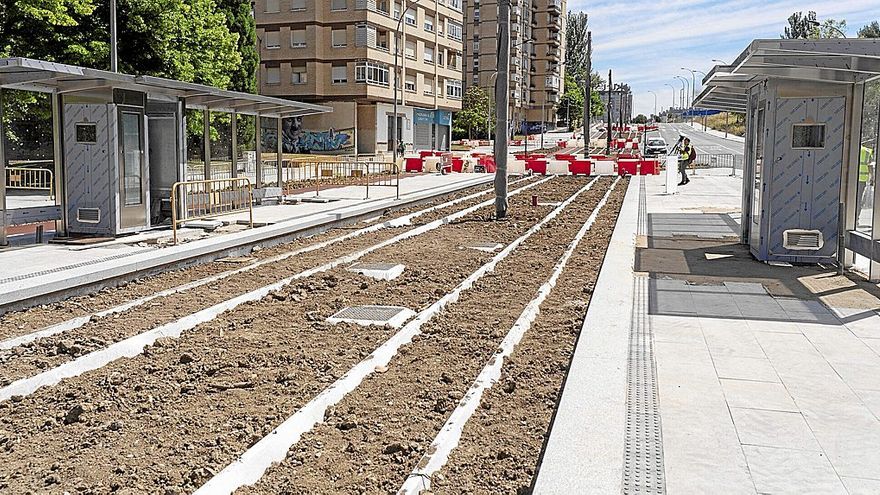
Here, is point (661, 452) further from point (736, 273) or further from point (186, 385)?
point (736, 273)

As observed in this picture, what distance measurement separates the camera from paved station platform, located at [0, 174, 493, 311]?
9500mm

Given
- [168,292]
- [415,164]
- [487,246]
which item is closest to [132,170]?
[168,292]

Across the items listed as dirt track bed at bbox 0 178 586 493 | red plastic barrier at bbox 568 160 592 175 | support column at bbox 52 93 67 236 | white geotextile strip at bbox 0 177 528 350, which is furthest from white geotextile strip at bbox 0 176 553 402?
red plastic barrier at bbox 568 160 592 175

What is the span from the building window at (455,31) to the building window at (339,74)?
1900 centimetres

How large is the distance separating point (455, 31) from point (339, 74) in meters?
→ 21.0

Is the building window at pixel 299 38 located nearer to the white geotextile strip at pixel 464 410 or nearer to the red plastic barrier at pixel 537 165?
the red plastic barrier at pixel 537 165

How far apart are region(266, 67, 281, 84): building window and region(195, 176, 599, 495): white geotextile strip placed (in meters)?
59.7

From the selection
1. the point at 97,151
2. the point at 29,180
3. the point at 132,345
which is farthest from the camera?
the point at 29,180

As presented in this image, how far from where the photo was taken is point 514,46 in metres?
113

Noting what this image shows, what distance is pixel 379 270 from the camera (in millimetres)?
11234

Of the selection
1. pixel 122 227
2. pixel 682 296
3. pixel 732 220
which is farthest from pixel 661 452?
pixel 732 220

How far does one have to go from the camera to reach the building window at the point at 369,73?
63000mm

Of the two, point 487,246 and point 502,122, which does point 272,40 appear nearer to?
point 502,122

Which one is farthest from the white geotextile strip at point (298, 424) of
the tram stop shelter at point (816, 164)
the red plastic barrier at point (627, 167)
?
the red plastic barrier at point (627, 167)
